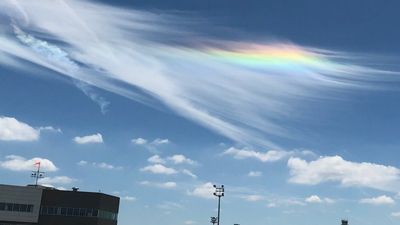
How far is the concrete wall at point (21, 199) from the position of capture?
110 metres

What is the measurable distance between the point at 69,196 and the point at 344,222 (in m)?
Result: 77.5

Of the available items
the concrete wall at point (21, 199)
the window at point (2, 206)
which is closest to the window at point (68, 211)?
the concrete wall at point (21, 199)

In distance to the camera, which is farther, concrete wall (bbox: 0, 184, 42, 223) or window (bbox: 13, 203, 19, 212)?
window (bbox: 13, 203, 19, 212)

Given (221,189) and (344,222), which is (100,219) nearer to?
(221,189)

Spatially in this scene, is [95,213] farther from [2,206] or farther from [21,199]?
[2,206]

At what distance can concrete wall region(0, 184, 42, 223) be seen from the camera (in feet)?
361

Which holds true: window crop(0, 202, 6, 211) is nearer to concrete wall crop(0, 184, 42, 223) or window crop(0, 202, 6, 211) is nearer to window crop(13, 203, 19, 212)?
concrete wall crop(0, 184, 42, 223)

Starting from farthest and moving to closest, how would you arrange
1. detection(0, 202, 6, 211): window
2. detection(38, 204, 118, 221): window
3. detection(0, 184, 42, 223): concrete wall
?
1. detection(38, 204, 118, 221): window
2. detection(0, 184, 42, 223): concrete wall
3. detection(0, 202, 6, 211): window

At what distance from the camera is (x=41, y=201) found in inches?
4365

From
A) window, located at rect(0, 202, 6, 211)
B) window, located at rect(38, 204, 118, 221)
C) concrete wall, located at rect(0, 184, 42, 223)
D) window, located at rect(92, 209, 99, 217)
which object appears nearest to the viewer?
window, located at rect(0, 202, 6, 211)

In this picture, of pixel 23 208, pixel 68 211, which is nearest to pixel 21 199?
pixel 23 208

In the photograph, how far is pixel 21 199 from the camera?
111m

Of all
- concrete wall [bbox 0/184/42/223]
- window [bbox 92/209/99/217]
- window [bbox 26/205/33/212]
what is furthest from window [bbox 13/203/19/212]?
window [bbox 92/209/99/217]

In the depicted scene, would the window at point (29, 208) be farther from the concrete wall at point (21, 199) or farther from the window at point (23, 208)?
the concrete wall at point (21, 199)
